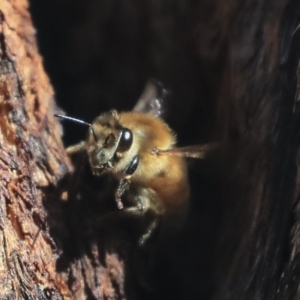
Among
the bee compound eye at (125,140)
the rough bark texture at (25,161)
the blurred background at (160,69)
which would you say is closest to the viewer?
the rough bark texture at (25,161)

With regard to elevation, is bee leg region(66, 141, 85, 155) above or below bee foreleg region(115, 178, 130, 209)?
above

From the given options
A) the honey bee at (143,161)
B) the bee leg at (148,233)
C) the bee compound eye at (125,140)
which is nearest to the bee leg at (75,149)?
the honey bee at (143,161)

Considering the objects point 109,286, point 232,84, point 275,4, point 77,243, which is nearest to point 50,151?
point 77,243

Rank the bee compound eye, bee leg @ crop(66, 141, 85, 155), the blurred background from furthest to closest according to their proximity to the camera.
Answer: the blurred background → bee leg @ crop(66, 141, 85, 155) → the bee compound eye

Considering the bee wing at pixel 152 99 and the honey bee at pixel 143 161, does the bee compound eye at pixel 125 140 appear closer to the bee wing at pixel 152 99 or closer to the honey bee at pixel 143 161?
the honey bee at pixel 143 161

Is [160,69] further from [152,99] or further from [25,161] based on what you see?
[25,161]

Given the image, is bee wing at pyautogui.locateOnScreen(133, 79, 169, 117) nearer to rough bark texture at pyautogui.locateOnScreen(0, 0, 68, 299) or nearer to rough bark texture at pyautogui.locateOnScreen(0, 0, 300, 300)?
rough bark texture at pyautogui.locateOnScreen(0, 0, 300, 300)

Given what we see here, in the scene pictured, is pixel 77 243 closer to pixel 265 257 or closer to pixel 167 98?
pixel 265 257

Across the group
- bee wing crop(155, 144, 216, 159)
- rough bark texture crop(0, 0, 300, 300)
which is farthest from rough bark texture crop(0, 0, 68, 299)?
bee wing crop(155, 144, 216, 159)
